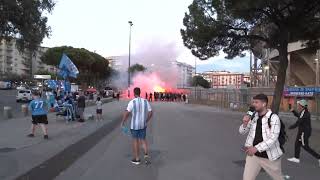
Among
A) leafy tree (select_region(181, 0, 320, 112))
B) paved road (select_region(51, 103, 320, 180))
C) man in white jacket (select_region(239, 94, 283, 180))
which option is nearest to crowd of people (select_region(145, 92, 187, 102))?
leafy tree (select_region(181, 0, 320, 112))

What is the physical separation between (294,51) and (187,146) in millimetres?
43925

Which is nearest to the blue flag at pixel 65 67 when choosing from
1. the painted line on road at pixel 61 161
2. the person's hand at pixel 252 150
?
the painted line on road at pixel 61 161

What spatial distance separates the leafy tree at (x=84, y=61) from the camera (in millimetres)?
96812

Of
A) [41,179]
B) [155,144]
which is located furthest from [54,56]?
[41,179]

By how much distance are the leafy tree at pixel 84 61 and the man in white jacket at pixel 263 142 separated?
86386 mm

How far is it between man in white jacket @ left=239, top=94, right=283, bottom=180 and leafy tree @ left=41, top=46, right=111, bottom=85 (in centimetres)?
8639

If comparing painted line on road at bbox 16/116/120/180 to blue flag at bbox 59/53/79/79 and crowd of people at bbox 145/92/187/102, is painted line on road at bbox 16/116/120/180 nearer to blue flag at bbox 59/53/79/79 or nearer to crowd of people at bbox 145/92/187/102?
blue flag at bbox 59/53/79/79

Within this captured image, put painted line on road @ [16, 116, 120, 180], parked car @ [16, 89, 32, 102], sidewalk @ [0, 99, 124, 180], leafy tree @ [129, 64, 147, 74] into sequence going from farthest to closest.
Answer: leafy tree @ [129, 64, 147, 74] < parked car @ [16, 89, 32, 102] < sidewalk @ [0, 99, 124, 180] < painted line on road @ [16, 116, 120, 180]

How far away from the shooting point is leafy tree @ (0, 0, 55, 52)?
25.4 meters

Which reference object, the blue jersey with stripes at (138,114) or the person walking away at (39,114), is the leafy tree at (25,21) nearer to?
the person walking away at (39,114)

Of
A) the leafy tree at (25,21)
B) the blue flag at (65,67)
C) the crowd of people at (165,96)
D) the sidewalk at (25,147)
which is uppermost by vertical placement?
the leafy tree at (25,21)

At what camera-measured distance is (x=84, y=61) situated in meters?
98.1

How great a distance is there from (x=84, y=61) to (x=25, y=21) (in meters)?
70.7

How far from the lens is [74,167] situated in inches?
476
